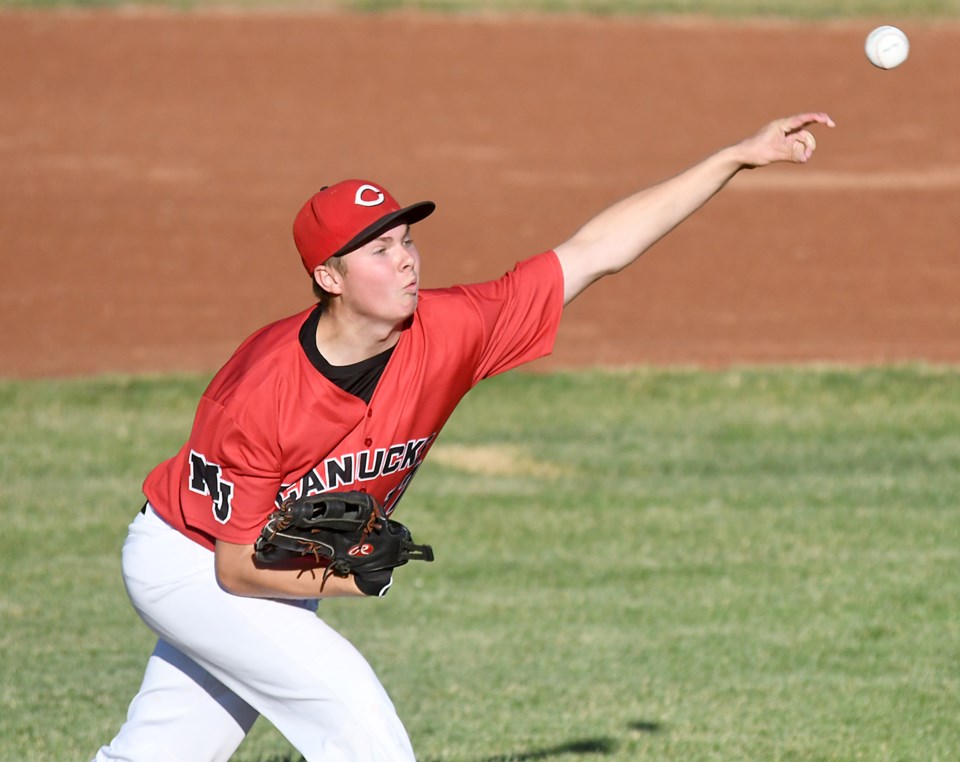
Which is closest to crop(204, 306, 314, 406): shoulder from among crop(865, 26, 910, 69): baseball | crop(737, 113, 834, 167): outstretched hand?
crop(737, 113, 834, 167): outstretched hand

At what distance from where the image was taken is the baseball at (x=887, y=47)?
18.2 ft

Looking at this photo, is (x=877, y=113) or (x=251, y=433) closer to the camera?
(x=251, y=433)

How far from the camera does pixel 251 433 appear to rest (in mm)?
4238

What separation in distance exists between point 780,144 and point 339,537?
1.77 m

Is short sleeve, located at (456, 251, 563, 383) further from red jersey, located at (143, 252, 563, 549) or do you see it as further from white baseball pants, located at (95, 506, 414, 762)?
white baseball pants, located at (95, 506, 414, 762)

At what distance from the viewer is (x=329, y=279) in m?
4.43

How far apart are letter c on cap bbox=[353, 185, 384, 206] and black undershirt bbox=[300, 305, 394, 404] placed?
37 centimetres

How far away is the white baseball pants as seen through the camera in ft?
13.8

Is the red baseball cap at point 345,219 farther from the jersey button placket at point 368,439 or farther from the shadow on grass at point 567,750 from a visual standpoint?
the shadow on grass at point 567,750

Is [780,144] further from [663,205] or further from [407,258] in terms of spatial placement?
[407,258]

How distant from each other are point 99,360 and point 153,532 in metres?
8.84

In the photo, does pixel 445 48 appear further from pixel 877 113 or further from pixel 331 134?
pixel 877 113

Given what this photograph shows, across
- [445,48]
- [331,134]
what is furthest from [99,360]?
[445,48]

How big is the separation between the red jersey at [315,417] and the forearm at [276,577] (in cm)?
4
